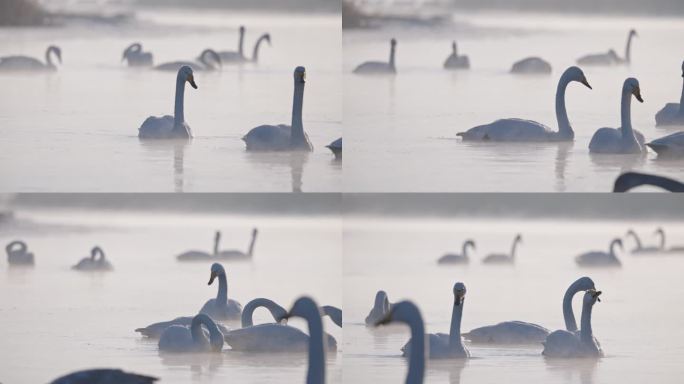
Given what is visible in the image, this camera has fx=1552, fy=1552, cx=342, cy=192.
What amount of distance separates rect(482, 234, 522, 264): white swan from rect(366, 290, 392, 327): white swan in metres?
0.61

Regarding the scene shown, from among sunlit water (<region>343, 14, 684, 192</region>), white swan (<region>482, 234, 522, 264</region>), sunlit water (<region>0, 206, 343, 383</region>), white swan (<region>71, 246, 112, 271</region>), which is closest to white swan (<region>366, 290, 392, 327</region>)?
sunlit water (<region>0, 206, 343, 383</region>)

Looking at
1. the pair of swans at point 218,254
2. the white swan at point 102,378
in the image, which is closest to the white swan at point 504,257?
the pair of swans at point 218,254

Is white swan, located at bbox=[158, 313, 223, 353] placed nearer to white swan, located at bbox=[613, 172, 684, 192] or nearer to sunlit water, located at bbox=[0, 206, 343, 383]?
sunlit water, located at bbox=[0, 206, 343, 383]

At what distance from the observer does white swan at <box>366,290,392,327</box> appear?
5.60m

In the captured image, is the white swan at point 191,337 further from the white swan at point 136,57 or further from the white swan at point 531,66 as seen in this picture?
the white swan at point 531,66

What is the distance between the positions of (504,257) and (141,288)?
1.45 metres

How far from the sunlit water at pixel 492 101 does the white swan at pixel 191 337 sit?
0.73 meters

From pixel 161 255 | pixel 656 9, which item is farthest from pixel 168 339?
pixel 656 9

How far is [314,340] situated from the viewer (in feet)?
13.0

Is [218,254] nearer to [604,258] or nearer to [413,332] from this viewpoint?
[604,258]

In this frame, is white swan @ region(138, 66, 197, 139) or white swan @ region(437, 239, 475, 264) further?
white swan @ region(437, 239, 475, 264)

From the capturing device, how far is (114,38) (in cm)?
656

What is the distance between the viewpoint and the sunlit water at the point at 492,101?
5652 millimetres

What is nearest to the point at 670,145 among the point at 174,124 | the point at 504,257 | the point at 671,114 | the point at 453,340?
the point at 671,114
